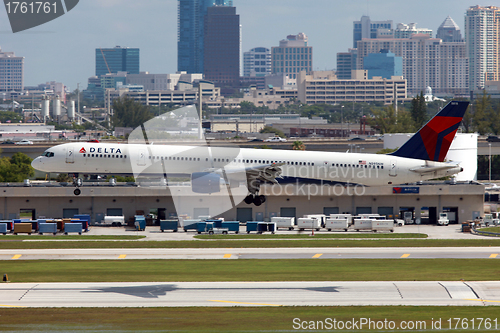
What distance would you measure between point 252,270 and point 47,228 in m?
35.8

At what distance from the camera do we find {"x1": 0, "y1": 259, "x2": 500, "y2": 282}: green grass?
158 ft

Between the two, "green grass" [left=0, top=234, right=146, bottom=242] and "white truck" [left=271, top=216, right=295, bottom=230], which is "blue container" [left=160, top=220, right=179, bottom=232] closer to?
"green grass" [left=0, top=234, right=146, bottom=242]

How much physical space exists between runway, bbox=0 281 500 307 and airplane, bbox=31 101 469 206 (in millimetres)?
15958

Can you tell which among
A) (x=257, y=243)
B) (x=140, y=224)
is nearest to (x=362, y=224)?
(x=257, y=243)

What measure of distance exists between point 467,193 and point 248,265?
52.2 meters

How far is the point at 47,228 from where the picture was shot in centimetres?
7569

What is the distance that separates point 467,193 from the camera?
92.6 metres

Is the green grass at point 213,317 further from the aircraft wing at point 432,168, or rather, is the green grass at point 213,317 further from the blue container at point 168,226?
the blue container at point 168,226

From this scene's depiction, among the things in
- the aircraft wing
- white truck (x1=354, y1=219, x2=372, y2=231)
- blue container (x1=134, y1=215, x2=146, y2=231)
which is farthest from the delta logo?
the aircraft wing

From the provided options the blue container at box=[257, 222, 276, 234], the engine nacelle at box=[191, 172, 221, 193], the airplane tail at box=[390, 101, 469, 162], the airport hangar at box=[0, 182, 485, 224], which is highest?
the airplane tail at box=[390, 101, 469, 162]

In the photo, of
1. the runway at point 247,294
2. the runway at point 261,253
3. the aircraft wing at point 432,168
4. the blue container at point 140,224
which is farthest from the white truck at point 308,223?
the runway at point 247,294

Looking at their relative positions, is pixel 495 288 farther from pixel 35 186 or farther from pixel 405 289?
pixel 35 186

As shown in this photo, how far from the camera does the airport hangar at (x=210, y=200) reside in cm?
8819

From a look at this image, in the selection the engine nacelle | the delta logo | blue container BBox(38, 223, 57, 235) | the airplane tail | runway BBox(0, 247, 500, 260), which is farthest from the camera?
blue container BBox(38, 223, 57, 235)
